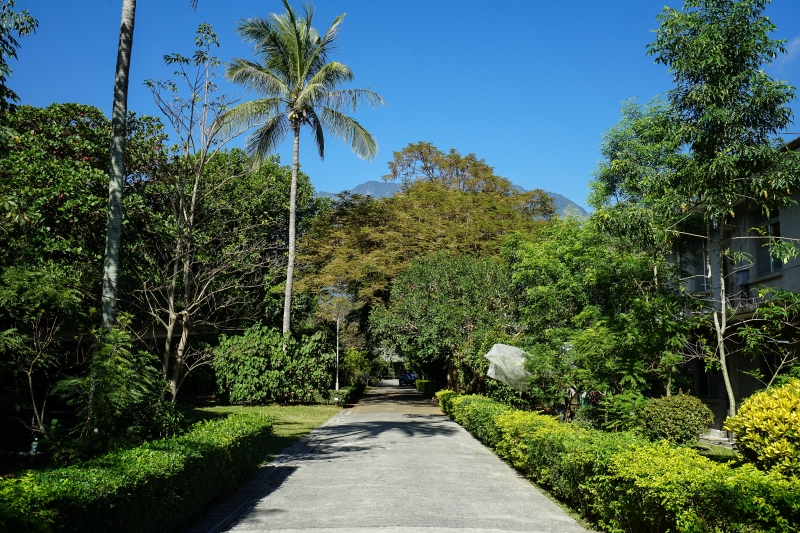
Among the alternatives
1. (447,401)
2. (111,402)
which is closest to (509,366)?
(447,401)

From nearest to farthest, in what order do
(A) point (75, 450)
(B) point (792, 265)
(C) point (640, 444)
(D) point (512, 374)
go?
(C) point (640, 444) < (A) point (75, 450) < (B) point (792, 265) < (D) point (512, 374)

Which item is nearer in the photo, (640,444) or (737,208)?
(640,444)

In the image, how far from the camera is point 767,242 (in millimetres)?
17281

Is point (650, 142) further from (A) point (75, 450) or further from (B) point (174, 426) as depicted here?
(A) point (75, 450)

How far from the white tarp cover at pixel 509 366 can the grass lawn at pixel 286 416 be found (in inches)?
223

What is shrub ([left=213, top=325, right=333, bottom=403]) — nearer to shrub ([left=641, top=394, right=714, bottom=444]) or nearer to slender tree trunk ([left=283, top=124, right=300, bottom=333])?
slender tree trunk ([left=283, top=124, right=300, bottom=333])

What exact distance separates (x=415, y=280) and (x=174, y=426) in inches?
629

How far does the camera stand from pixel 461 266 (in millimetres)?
24219

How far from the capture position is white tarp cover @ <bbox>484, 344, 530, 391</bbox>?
1770cm

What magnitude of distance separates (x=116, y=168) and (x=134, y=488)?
596cm

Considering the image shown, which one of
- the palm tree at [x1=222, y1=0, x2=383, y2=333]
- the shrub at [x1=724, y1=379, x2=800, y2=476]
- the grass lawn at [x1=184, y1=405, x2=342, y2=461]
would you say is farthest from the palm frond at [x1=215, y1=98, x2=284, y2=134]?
the shrub at [x1=724, y1=379, x2=800, y2=476]

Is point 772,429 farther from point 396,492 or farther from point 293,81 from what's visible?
point 293,81

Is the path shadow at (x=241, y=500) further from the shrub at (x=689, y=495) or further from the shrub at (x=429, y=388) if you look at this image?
the shrub at (x=429, y=388)

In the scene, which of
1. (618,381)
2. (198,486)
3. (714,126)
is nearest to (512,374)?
(618,381)
